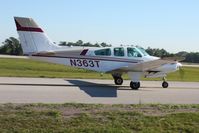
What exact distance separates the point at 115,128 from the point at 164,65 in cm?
1334

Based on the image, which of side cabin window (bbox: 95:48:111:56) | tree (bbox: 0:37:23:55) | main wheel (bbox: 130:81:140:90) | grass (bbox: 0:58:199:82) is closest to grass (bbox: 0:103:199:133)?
main wheel (bbox: 130:81:140:90)

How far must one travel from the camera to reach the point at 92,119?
34.0 ft

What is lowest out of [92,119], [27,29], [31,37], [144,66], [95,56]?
[92,119]

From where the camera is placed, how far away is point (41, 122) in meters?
9.85

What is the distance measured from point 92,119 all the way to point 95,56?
1219cm

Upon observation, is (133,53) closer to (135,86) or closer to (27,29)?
(135,86)

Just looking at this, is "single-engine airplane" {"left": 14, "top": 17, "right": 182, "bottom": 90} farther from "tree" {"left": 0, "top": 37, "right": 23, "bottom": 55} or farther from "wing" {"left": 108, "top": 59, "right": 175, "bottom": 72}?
"tree" {"left": 0, "top": 37, "right": 23, "bottom": 55}

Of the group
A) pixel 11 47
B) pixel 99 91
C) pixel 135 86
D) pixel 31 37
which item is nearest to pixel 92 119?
pixel 99 91

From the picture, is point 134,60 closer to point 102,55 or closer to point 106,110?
point 102,55

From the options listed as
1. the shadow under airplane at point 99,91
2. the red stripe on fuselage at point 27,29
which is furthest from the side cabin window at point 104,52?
the red stripe on fuselage at point 27,29

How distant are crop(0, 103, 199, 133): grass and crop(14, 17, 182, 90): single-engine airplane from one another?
382 inches

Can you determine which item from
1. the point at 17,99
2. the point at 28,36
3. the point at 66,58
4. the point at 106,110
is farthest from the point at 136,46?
the point at 106,110

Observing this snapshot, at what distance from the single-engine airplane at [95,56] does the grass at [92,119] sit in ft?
31.8

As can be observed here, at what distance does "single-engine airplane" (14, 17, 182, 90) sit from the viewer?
2156 cm
